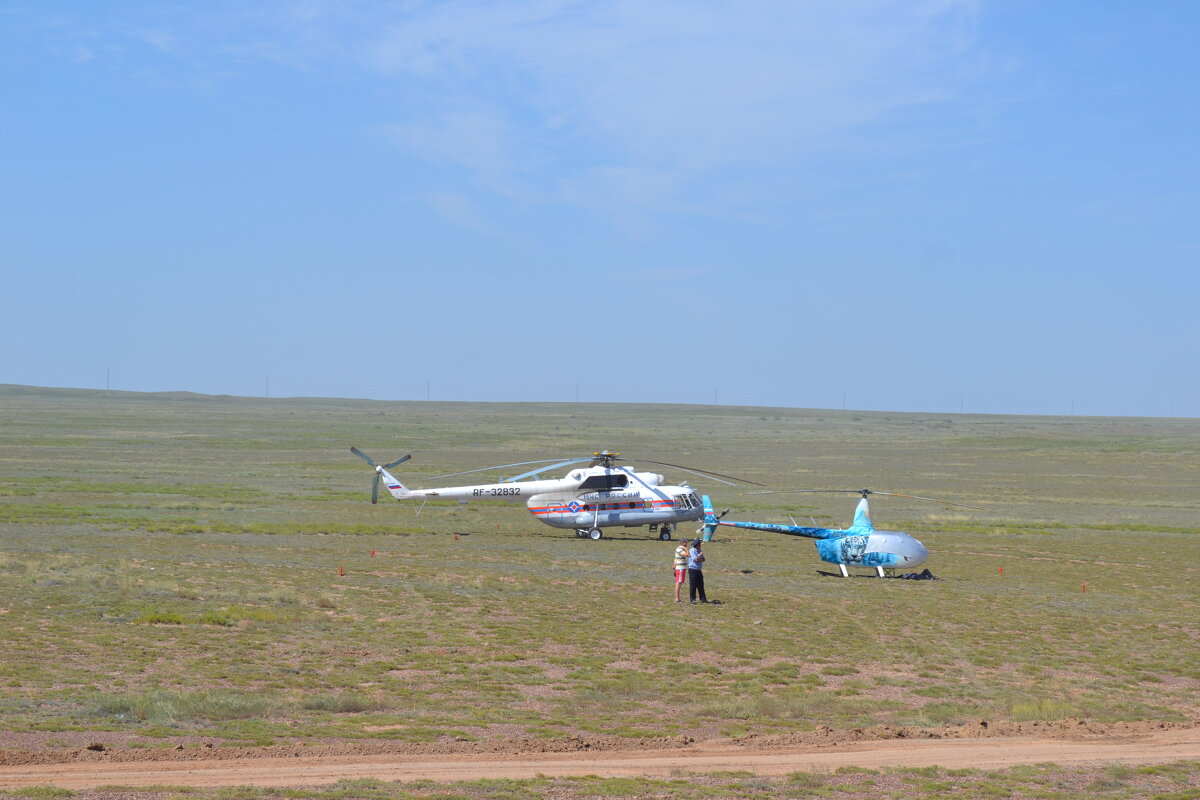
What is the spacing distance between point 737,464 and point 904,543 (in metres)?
53.6

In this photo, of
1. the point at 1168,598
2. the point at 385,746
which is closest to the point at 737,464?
the point at 1168,598

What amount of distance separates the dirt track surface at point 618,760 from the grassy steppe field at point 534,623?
970 millimetres

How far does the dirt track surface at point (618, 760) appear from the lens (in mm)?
12906

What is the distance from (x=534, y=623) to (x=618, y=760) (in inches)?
370

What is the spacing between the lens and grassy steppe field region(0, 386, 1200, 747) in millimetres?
16922

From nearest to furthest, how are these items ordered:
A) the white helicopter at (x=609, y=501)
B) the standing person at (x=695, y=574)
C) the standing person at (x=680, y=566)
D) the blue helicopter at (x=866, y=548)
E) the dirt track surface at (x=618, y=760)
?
the dirt track surface at (x=618, y=760), the standing person at (x=695, y=574), the standing person at (x=680, y=566), the blue helicopter at (x=866, y=548), the white helicopter at (x=609, y=501)

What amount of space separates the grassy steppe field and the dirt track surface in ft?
3.18

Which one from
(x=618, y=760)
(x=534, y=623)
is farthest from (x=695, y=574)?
(x=618, y=760)

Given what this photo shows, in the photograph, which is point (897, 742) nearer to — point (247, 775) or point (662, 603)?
point (247, 775)

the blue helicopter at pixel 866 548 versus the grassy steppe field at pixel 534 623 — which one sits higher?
the blue helicopter at pixel 866 548

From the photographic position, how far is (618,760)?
14484mm

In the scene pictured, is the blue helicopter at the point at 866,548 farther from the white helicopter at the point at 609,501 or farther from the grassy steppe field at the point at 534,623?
the white helicopter at the point at 609,501

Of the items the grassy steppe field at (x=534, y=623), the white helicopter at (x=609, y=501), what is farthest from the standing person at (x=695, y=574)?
the white helicopter at (x=609, y=501)

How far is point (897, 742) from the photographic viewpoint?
15883 millimetres
